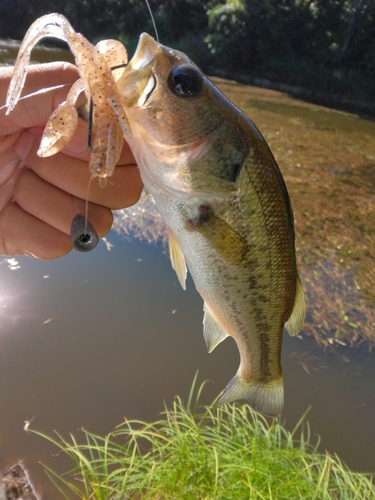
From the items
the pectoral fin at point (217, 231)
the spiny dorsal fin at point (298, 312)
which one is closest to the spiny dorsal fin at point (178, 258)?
the pectoral fin at point (217, 231)

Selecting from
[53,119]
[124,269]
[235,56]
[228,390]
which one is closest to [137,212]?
[124,269]

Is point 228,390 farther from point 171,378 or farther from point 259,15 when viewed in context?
point 259,15

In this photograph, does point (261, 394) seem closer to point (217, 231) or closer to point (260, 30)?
point (217, 231)

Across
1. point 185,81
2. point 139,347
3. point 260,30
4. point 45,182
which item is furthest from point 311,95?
point 185,81

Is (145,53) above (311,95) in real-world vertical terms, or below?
above

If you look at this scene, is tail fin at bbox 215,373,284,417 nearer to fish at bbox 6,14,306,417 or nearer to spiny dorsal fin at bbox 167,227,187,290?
fish at bbox 6,14,306,417

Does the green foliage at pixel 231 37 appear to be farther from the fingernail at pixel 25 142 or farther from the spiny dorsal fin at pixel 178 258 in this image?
the spiny dorsal fin at pixel 178 258
